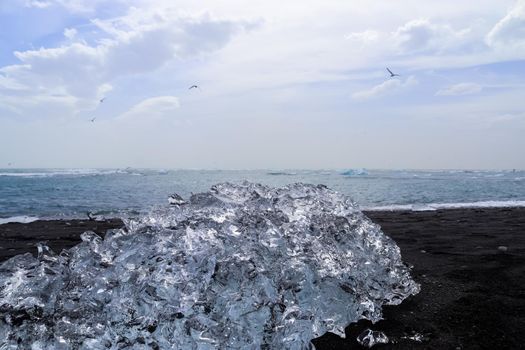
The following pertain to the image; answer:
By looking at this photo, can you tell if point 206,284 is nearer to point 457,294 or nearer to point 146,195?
point 457,294

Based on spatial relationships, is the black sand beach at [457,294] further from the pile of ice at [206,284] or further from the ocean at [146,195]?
the ocean at [146,195]

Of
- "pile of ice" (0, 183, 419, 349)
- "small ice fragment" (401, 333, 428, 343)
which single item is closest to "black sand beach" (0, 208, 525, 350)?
"small ice fragment" (401, 333, 428, 343)

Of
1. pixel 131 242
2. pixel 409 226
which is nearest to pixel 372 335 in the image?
pixel 131 242

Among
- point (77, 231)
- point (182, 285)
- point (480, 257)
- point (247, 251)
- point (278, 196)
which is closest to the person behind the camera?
point (182, 285)

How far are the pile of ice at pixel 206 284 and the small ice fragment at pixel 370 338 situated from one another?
0.16 meters

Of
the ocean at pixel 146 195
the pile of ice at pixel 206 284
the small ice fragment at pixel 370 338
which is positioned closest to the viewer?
the pile of ice at pixel 206 284

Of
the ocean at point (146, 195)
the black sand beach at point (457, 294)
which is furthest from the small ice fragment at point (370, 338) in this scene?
the ocean at point (146, 195)

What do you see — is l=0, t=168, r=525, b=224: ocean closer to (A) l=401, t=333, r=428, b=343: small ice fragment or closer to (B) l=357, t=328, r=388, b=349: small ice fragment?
(B) l=357, t=328, r=388, b=349: small ice fragment

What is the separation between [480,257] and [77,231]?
7.81 m

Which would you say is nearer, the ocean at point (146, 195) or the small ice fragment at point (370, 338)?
the small ice fragment at point (370, 338)

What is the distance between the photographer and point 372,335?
2914mm

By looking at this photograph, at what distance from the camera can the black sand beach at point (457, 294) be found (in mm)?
2902

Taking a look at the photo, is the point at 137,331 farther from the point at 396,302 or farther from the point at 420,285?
the point at 420,285

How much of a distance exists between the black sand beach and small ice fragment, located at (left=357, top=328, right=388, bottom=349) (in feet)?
0.16
